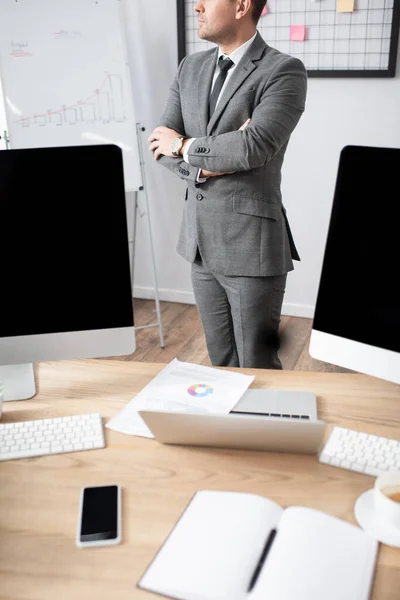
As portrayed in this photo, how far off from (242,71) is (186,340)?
1.65 meters

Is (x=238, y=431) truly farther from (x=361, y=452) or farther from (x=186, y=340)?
(x=186, y=340)

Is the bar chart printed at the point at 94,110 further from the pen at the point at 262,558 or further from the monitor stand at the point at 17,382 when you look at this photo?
the pen at the point at 262,558

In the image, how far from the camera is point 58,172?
1088 millimetres

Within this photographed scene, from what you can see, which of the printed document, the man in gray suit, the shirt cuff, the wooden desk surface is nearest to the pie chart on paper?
the printed document

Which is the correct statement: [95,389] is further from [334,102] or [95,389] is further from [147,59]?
[147,59]

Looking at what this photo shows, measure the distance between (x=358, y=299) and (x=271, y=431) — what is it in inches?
11.2

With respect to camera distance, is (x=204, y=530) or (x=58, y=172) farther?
(x=58, y=172)

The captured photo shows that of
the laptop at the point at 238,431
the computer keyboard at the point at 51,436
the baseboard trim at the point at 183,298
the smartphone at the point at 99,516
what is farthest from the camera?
the baseboard trim at the point at 183,298

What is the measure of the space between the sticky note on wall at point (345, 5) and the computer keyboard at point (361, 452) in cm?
253

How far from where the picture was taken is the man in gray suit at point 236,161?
195cm

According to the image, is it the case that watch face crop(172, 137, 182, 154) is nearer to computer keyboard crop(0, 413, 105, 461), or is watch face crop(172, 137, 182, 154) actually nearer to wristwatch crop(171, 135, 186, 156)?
wristwatch crop(171, 135, 186, 156)

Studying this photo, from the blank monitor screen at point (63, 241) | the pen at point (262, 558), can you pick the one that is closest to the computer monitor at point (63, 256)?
the blank monitor screen at point (63, 241)

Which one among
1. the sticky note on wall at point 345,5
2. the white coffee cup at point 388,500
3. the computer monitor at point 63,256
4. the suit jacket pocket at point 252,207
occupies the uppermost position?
the sticky note on wall at point 345,5

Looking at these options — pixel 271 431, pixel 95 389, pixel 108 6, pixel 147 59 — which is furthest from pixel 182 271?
pixel 271 431
